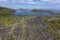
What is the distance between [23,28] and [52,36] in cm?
45

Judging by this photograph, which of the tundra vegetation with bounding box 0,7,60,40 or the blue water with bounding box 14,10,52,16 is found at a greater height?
the blue water with bounding box 14,10,52,16

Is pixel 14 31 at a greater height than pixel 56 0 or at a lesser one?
lesser

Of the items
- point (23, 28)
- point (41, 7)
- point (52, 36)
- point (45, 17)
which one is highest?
point (41, 7)

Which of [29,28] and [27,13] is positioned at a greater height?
[27,13]

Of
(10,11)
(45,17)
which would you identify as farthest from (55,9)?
Result: (10,11)

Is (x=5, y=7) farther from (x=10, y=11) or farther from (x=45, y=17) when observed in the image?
(x=45, y=17)

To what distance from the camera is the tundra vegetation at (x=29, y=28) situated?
5.71 feet

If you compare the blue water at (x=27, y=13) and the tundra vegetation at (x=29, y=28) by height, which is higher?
the blue water at (x=27, y=13)

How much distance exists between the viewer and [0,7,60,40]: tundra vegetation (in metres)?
1.74

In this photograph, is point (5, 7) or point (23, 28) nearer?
point (23, 28)

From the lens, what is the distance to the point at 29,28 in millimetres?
1758

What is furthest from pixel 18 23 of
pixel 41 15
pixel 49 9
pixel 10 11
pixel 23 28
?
pixel 49 9

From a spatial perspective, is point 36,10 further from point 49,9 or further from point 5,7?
point 5,7

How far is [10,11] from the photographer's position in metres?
1.86
